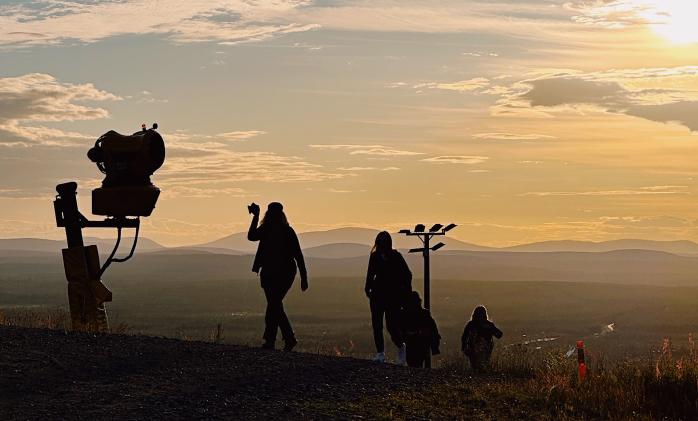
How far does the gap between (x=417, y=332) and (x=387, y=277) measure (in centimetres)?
100

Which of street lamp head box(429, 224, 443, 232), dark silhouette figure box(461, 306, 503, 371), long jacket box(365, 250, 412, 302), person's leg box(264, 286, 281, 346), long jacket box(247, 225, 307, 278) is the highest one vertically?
long jacket box(247, 225, 307, 278)

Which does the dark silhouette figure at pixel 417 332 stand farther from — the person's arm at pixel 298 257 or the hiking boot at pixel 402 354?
the person's arm at pixel 298 257

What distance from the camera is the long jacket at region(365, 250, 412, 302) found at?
51.3ft

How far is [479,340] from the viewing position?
51.1ft

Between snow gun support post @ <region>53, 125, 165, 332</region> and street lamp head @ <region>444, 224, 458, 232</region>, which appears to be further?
street lamp head @ <region>444, 224, 458, 232</region>

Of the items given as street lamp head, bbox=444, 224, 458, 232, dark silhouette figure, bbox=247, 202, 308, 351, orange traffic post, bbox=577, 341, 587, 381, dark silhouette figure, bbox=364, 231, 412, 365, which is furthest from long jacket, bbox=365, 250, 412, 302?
street lamp head, bbox=444, 224, 458, 232

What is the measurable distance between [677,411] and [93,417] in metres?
6.74

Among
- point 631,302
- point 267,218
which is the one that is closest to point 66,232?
point 267,218

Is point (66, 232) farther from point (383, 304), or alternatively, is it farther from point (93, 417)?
point (93, 417)

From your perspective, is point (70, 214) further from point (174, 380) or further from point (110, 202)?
point (174, 380)

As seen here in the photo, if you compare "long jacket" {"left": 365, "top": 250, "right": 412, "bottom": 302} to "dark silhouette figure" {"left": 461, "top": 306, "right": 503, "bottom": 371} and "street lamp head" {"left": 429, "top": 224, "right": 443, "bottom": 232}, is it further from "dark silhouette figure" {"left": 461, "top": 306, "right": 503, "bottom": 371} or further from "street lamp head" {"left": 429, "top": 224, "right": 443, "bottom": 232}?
"street lamp head" {"left": 429, "top": 224, "right": 443, "bottom": 232}

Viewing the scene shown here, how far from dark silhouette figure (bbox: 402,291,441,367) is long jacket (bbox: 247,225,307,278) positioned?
67.7 inches

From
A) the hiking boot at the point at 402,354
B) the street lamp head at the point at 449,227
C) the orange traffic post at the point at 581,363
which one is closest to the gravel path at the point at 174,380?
the orange traffic post at the point at 581,363

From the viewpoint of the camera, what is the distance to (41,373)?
1204 cm
